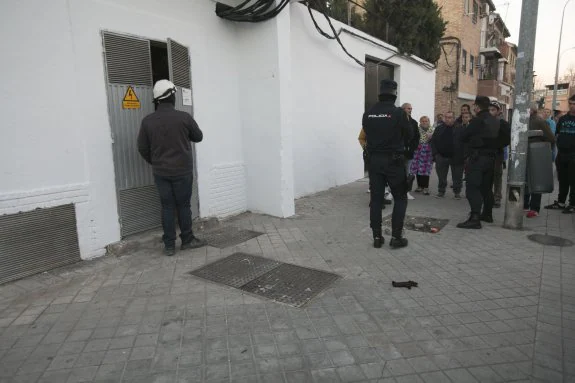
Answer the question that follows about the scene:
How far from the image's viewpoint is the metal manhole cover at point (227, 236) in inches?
209

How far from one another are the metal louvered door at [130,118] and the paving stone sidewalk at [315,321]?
0.60 m

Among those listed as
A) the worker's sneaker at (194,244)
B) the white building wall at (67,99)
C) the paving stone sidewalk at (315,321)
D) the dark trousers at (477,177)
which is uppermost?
the white building wall at (67,99)

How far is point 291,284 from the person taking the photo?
3934 mm

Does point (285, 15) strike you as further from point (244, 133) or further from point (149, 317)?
point (149, 317)

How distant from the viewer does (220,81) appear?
6.23m

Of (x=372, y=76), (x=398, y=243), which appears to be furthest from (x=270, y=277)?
(x=372, y=76)

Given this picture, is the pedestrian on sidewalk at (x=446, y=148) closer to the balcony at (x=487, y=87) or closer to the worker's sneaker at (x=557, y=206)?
the worker's sneaker at (x=557, y=206)

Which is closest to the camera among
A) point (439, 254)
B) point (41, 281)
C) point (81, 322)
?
point (81, 322)

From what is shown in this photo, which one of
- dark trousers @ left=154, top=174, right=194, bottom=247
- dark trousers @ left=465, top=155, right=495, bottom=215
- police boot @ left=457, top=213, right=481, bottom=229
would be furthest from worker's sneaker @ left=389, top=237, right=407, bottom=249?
dark trousers @ left=154, top=174, right=194, bottom=247

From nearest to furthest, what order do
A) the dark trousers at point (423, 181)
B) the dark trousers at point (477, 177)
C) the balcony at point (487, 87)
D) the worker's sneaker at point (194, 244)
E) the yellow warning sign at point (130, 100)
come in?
the yellow warning sign at point (130, 100), the worker's sneaker at point (194, 244), the dark trousers at point (477, 177), the dark trousers at point (423, 181), the balcony at point (487, 87)

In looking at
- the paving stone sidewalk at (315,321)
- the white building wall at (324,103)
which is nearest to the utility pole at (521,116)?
the paving stone sidewalk at (315,321)

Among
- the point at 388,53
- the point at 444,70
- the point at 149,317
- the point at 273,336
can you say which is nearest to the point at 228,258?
the point at 149,317

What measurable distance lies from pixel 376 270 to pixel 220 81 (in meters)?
3.88

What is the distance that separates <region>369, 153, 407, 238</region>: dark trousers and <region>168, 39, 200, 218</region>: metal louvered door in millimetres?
2598
